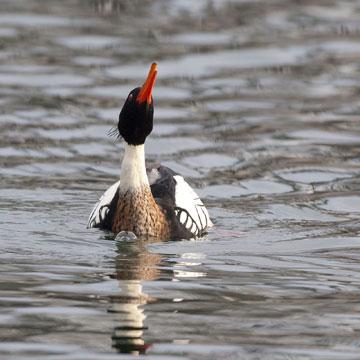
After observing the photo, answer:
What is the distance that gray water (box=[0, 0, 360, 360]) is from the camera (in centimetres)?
696

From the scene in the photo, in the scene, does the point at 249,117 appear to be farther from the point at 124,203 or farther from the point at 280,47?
the point at 124,203

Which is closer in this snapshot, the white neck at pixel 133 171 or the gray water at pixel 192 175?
the gray water at pixel 192 175

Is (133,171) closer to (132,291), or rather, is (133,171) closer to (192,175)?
(132,291)

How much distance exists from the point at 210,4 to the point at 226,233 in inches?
490

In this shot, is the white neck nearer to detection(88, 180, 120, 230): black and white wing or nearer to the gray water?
detection(88, 180, 120, 230): black and white wing

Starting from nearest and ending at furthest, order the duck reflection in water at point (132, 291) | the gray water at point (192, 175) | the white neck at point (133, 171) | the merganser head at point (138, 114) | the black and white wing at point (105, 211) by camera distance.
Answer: the duck reflection in water at point (132, 291)
the gray water at point (192, 175)
the merganser head at point (138, 114)
the white neck at point (133, 171)
the black and white wing at point (105, 211)

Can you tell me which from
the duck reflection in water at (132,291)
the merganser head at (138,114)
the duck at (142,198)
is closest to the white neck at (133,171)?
the duck at (142,198)

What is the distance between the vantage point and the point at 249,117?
1602 centimetres

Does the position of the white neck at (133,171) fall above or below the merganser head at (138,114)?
below

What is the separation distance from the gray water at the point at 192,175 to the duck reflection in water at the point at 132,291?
0.07ft

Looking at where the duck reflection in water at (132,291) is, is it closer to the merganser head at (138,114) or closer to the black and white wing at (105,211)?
the black and white wing at (105,211)

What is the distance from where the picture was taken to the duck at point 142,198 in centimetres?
987

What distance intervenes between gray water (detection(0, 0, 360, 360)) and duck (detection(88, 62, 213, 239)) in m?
0.20

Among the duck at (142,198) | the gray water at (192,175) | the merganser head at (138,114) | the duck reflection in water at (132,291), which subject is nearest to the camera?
the duck reflection in water at (132,291)
